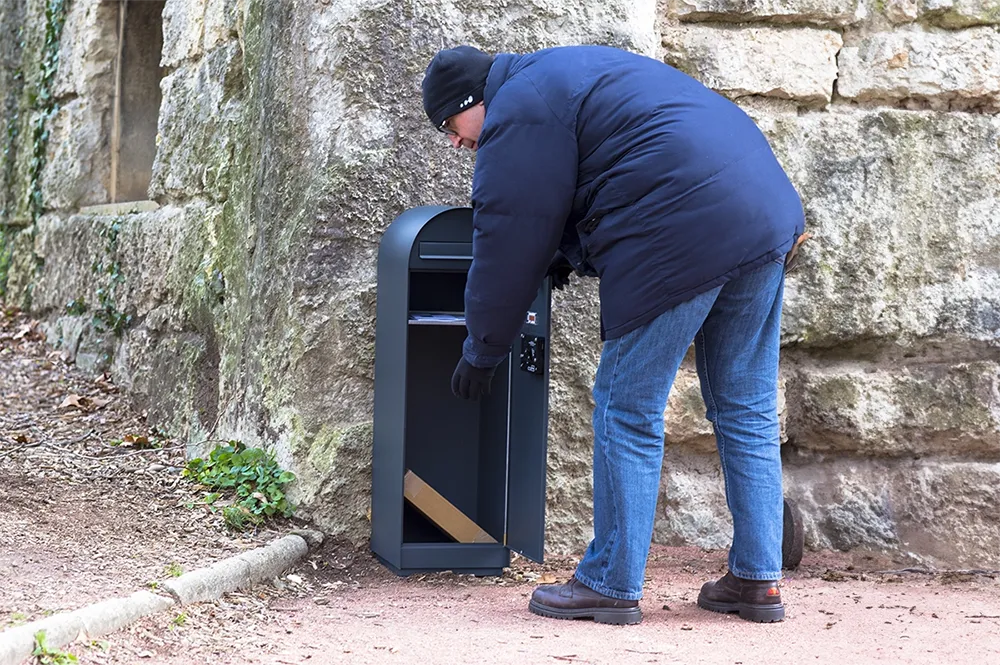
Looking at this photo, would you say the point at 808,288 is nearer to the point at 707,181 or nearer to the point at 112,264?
the point at 707,181

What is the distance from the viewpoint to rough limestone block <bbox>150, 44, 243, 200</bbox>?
475 centimetres

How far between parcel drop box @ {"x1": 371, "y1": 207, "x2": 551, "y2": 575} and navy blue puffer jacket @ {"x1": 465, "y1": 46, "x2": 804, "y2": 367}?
0.52 meters

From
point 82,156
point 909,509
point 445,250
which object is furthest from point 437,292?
point 82,156

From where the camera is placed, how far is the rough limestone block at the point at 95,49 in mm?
6293

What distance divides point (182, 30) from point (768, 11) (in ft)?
9.00

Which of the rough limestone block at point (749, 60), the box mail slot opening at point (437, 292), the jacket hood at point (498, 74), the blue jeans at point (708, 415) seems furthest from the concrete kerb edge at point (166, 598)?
the rough limestone block at point (749, 60)

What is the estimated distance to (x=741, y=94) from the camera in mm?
4078

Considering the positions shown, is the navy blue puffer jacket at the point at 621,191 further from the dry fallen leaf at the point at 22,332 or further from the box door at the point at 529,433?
→ the dry fallen leaf at the point at 22,332

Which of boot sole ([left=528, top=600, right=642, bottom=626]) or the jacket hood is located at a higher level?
the jacket hood

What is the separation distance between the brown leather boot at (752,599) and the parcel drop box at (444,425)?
0.55 metres

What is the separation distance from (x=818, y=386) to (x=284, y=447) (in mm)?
1836

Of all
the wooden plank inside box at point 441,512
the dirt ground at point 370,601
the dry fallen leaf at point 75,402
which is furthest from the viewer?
the dry fallen leaf at point 75,402

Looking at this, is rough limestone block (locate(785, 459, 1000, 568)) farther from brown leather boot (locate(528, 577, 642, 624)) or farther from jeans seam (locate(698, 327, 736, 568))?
brown leather boot (locate(528, 577, 642, 624))

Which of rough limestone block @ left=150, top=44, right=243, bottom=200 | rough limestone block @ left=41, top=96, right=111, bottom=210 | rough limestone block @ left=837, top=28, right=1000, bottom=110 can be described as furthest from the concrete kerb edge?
rough limestone block @ left=41, top=96, right=111, bottom=210
